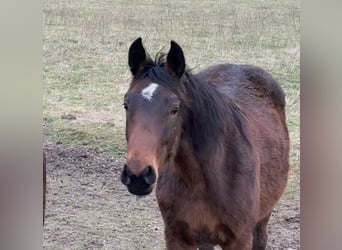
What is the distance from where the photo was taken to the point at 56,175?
1.78m

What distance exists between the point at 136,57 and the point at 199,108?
0.19m

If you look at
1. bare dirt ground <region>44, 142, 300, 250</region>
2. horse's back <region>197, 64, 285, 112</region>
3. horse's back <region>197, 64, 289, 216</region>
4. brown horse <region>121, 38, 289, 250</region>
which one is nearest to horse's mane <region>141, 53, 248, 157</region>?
brown horse <region>121, 38, 289, 250</region>

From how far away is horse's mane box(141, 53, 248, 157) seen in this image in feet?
4.54

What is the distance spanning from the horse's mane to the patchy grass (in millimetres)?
268

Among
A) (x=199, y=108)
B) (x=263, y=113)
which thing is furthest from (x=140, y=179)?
(x=263, y=113)

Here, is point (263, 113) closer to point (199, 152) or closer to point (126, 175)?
point (199, 152)

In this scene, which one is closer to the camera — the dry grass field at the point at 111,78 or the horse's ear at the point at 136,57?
the horse's ear at the point at 136,57

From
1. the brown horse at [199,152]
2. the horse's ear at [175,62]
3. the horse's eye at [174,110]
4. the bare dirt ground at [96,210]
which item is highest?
the horse's ear at [175,62]

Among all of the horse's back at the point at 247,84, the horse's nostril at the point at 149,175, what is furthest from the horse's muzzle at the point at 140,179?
the horse's back at the point at 247,84

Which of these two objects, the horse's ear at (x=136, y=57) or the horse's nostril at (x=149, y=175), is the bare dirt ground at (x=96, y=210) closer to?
the horse's ear at (x=136, y=57)

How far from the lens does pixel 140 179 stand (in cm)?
123

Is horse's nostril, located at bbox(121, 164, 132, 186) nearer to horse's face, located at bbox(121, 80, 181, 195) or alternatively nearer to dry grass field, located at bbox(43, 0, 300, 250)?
horse's face, located at bbox(121, 80, 181, 195)

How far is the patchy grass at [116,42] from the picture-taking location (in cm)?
172
